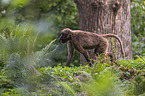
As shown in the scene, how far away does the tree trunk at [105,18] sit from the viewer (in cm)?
761

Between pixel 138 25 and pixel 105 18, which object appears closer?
pixel 105 18

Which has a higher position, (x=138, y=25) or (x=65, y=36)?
(x=65, y=36)

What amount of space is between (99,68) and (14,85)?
1.84 m

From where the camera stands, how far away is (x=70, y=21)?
12.2 metres

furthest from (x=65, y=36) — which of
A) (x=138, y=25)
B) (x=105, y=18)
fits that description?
(x=138, y=25)

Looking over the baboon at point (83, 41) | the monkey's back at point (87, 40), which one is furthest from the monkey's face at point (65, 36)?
the monkey's back at point (87, 40)

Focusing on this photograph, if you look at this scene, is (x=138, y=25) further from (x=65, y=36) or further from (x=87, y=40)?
(x=65, y=36)

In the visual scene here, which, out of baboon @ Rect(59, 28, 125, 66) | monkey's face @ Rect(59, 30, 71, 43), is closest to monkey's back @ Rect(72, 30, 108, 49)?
baboon @ Rect(59, 28, 125, 66)

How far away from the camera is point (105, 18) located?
763 cm

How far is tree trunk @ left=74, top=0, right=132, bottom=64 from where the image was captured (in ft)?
25.0

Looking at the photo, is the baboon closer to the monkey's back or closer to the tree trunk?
the monkey's back

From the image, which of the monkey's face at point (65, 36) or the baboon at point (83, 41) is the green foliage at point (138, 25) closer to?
the baboon at point (83, 41)

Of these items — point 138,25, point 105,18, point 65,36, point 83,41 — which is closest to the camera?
point 65,36

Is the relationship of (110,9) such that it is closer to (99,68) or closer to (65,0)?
(99,68)
